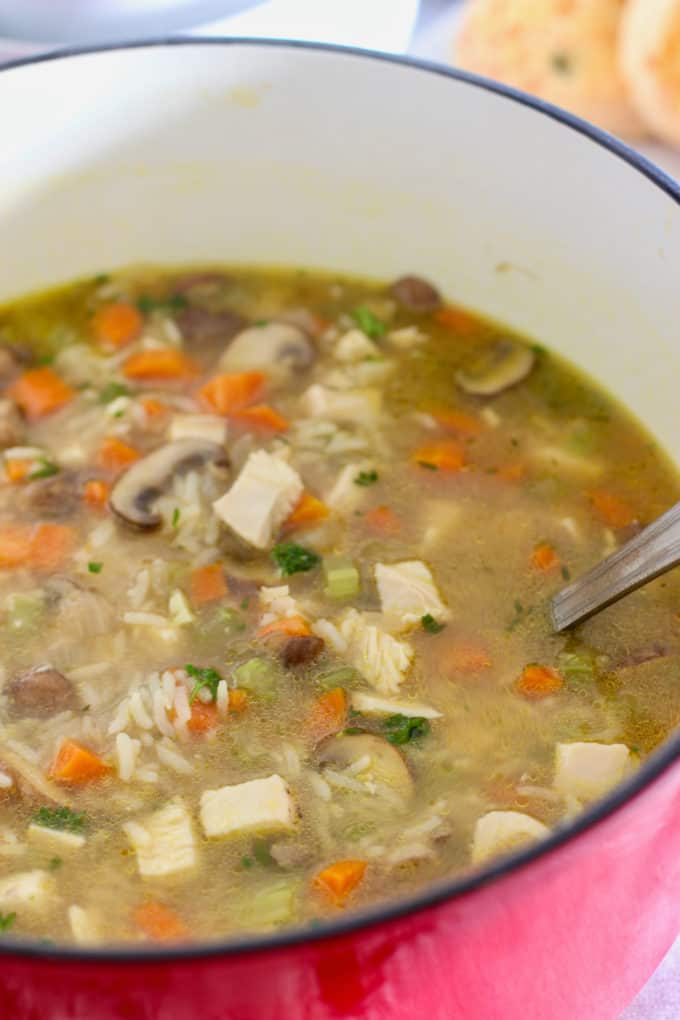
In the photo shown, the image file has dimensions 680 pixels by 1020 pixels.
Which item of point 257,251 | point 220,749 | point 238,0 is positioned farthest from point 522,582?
point 238,0

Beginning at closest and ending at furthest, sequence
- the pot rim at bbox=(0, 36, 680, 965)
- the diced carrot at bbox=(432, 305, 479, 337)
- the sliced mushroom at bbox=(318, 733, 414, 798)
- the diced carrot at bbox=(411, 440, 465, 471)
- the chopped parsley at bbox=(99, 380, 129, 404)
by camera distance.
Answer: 1. the pot rim at bbox=(0, 36, 680, 965)
2. the sliced mushroom at bbox=(318, 733, 414, 798)
3. the diced carrot at bbox=(411, 440, 465, 471)
4. the chopped parsley at bbox=(99, 380, 129, 404)
5. the diced carrot at bbox=(432, 305, 479, 337)

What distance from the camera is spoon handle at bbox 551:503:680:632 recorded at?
9.91 ft

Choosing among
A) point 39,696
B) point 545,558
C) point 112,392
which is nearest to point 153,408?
point 112,392

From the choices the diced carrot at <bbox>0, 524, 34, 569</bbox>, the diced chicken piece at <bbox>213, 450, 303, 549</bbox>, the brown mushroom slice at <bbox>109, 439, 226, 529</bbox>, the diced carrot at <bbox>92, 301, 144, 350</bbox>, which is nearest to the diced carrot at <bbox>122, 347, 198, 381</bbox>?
the diced carrot at <bbox>92, 301, 144, 350</bbox>

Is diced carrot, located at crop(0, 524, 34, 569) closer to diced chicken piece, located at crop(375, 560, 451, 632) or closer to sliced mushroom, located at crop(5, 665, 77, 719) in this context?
sliced mushroom, located at crop(5, 665, 77, 719)

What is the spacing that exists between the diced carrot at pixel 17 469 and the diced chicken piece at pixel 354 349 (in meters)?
0.98

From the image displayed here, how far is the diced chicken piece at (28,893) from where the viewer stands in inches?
111

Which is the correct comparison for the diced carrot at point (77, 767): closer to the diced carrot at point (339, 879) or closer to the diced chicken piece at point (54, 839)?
the diced chicken piece at point (54, 839)

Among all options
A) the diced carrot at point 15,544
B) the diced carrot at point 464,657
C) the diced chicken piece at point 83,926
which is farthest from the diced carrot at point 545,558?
the diced chicken piece at point 83,926

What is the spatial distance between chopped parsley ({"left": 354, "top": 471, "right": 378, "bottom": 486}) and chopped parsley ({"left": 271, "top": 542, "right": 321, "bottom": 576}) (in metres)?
0.30

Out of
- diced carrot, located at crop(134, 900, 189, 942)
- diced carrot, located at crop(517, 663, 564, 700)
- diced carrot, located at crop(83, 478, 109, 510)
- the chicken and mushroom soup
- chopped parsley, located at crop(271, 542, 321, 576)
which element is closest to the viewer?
diced carrot, located at crop(134, 900, 189, 942)

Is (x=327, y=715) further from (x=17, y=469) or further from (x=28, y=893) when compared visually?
(x=17, y=469)

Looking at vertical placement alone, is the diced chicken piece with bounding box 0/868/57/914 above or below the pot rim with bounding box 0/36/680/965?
below

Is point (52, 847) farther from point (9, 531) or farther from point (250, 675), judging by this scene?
point (9, 531)
